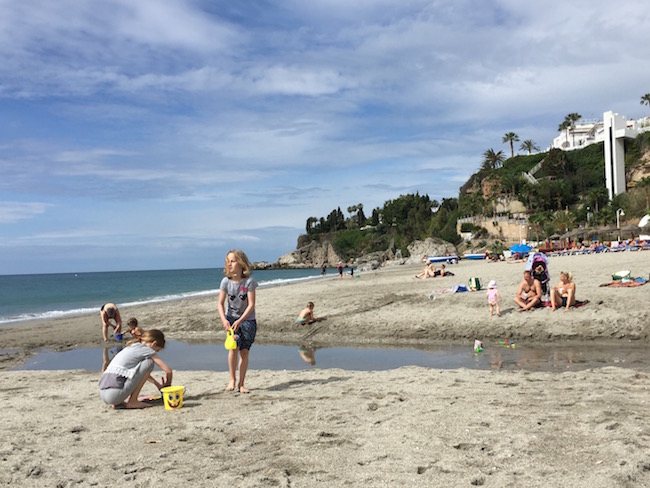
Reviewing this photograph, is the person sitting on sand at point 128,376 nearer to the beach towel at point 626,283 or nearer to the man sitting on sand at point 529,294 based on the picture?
the man sitting on sand at point 529,294

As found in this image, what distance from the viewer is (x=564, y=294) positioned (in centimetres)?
1209

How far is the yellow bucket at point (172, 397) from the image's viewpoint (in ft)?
18.6

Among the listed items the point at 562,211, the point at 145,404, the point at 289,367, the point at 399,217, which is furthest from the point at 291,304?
the point at 399,217

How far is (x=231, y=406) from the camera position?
19.0ft

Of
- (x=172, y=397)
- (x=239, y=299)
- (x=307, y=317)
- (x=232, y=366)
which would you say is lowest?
(x=307, y=317)

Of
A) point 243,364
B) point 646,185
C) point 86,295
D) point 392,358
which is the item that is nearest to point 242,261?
point 243,364

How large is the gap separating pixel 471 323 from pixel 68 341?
10827 mm

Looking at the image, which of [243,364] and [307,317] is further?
[307,317]

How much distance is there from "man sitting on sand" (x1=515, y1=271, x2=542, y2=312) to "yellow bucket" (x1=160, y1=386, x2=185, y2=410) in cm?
891

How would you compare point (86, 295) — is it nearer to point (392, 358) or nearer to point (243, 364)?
point (392, 358)

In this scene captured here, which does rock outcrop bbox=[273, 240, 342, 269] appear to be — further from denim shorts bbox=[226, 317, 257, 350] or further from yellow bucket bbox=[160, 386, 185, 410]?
yellow bucket bbox=[160, 386, 185, 410]

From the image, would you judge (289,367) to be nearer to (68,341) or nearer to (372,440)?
(372,440)

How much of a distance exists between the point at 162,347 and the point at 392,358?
16.3 feet

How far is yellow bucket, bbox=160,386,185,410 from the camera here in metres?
5.68
